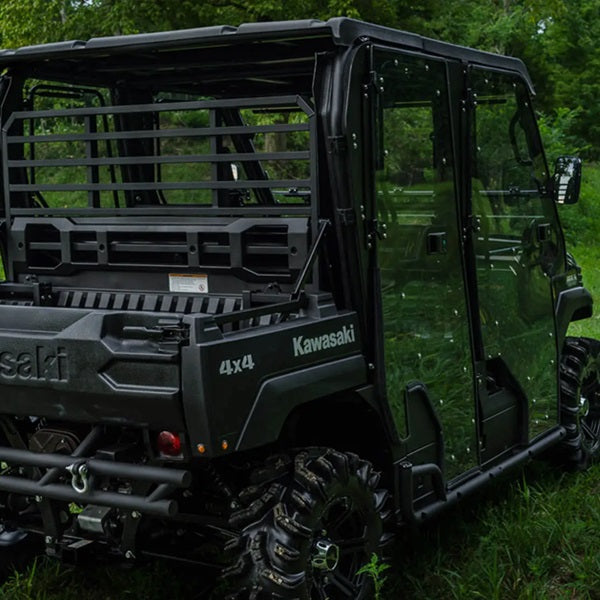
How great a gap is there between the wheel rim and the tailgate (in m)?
0.78

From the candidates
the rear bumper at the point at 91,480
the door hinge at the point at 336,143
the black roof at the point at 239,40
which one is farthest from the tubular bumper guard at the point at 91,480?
the black roof at the point at 239,40

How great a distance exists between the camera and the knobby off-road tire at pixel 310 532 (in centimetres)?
391

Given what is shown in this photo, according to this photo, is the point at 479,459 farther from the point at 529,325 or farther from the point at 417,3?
the point at 417,3

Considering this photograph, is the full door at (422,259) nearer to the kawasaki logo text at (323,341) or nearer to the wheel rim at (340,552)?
the kawasaki logo text at (323,341)

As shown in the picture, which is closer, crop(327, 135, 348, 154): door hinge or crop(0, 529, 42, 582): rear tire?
crop(327, 135, 348, 154): door hinge

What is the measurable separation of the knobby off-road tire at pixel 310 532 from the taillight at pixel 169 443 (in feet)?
1.19

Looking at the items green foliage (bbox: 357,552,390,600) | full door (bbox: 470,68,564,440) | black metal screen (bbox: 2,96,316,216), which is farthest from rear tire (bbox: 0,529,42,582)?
full door (bbox: 470,68,564,440)

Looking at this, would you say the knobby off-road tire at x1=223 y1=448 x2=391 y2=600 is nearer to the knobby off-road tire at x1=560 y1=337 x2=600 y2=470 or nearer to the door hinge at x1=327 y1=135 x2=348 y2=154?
the door hinge at x1=327 y1=135 x2=348 y2=154

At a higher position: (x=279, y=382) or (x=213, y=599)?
(x=279, y=382)

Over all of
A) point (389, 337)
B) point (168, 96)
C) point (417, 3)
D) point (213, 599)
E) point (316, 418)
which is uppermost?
point (417, 3)

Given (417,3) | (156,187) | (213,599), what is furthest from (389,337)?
(417,3)

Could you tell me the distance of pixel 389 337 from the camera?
4531 millimetres

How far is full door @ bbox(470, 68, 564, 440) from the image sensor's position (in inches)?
209

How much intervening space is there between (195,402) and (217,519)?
29.2 inches
